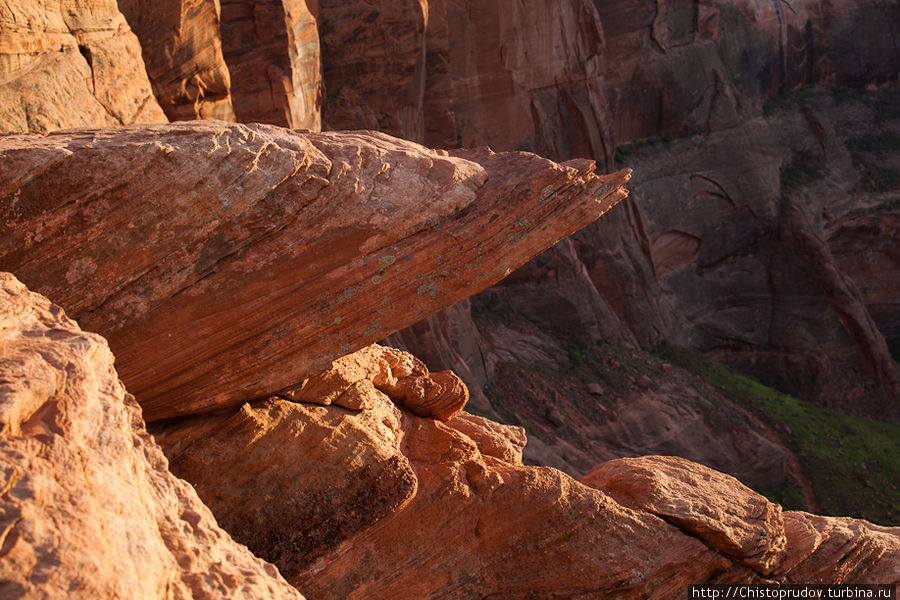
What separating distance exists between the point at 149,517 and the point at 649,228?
1237 inches

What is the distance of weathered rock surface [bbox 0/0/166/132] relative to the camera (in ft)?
29.4

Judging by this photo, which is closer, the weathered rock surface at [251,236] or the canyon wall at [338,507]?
the canyon wall at [338,507]

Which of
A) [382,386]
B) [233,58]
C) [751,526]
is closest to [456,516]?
[382,386]

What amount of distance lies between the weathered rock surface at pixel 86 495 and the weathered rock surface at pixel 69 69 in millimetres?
4757

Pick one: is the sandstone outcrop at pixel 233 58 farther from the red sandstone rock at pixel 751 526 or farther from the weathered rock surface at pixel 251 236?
the red sandstone rock at pixel 751 526

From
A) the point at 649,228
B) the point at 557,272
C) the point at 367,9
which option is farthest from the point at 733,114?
the point at 367,9

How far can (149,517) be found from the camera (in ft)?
14.3

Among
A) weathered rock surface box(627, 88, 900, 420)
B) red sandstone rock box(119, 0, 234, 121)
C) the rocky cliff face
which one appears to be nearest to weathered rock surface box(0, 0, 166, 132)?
the rocky cliff face

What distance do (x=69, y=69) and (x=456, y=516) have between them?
737 centimetres

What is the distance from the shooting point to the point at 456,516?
323 inches

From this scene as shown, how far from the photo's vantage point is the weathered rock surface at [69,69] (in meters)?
8.96

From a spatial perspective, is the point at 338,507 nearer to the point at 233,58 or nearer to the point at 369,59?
the point at 233,58

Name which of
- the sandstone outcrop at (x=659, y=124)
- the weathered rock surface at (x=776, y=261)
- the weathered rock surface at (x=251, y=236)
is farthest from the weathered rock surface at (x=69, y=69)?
the weathered rock surface at (x=776, y=261)

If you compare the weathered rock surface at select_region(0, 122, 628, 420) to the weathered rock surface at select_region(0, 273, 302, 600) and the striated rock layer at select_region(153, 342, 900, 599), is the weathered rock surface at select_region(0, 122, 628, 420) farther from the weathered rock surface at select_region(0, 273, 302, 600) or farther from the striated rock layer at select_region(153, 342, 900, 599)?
the weathered rock surface at select_region(0, 273, 302, 600)
